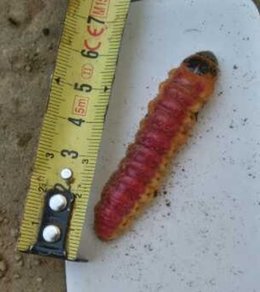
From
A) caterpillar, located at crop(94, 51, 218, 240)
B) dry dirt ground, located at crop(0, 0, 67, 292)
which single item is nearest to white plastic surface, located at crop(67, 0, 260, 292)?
caterpillar, located at crop(94, 51, 218, 240)

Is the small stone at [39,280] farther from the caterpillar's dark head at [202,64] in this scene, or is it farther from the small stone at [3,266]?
the caterpillar's dark head at [202,64]

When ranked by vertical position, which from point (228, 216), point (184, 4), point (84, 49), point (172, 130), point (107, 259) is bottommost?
point (107, 259)

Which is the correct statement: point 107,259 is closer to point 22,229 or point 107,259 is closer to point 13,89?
point 22,229

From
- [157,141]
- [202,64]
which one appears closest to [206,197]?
[157,141]

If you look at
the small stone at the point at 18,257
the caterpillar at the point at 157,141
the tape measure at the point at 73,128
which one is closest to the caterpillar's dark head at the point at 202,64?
the caterpillar at the point at 157,141

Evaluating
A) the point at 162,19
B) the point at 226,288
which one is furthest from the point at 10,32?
the point at 226,288

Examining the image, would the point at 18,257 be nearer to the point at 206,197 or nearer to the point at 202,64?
the point at 206,197

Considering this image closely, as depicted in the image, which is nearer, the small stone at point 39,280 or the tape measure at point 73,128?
the tape measure at point 73,128
